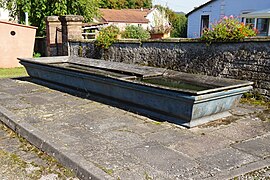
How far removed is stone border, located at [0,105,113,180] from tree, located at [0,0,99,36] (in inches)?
435

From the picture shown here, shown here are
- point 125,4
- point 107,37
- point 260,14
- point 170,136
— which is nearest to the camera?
point 170,136

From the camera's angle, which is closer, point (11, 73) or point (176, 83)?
point (176, 83)

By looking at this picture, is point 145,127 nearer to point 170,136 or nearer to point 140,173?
point 170,136

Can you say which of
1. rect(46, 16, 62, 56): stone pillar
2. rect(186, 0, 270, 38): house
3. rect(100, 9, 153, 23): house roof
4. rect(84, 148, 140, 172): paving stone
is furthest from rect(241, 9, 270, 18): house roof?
rect(100, 9, 153, 23): house roof

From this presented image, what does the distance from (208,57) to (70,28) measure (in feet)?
19.6

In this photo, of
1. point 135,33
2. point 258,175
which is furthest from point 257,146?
point 135,33

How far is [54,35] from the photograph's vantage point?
12.0 meters

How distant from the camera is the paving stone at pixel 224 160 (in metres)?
3.20

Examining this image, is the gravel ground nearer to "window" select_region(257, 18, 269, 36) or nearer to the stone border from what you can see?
the stone border

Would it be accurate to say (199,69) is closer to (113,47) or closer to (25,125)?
(113,47)

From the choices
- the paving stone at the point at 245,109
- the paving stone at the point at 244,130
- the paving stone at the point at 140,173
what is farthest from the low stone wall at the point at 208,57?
the paving stone at the point at 140,173

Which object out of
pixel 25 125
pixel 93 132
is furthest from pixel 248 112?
pixel 25 125

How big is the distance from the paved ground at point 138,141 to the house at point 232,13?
13.3 meters

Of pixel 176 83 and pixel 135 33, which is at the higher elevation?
pixel 135 33
